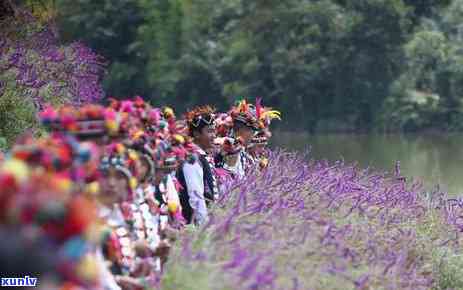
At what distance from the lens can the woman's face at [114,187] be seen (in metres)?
4.47

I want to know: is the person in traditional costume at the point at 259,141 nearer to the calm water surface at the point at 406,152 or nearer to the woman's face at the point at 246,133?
the woman's face at the point at 246,133

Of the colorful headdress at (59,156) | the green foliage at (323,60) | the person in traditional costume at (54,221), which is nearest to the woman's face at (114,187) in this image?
the colorful headdress at (59,156)

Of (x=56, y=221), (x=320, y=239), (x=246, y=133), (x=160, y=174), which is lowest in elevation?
(x=320, y=239)

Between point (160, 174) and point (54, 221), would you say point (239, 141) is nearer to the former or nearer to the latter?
point (160, 174)

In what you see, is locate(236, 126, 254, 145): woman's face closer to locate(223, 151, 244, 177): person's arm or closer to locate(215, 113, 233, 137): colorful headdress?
locate(215, 113, 233, 137): colorful headdress

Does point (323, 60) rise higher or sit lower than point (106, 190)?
higher

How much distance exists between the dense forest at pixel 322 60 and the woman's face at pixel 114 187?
123 feet

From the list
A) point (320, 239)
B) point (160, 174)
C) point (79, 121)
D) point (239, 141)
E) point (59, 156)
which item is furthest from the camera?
point (239, 141)

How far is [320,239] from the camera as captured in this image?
5434 millimetres

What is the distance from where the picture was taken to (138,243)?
4895 millimetres

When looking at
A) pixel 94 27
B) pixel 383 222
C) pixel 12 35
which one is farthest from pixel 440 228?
pixel 94 27

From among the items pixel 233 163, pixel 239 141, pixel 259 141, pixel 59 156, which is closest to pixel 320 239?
pixel 59 156

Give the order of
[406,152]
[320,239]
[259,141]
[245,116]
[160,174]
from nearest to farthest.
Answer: [320,239] < [160,174] < [245,116] < [259,141] < [406,152]

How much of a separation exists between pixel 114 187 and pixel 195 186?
108 inches
